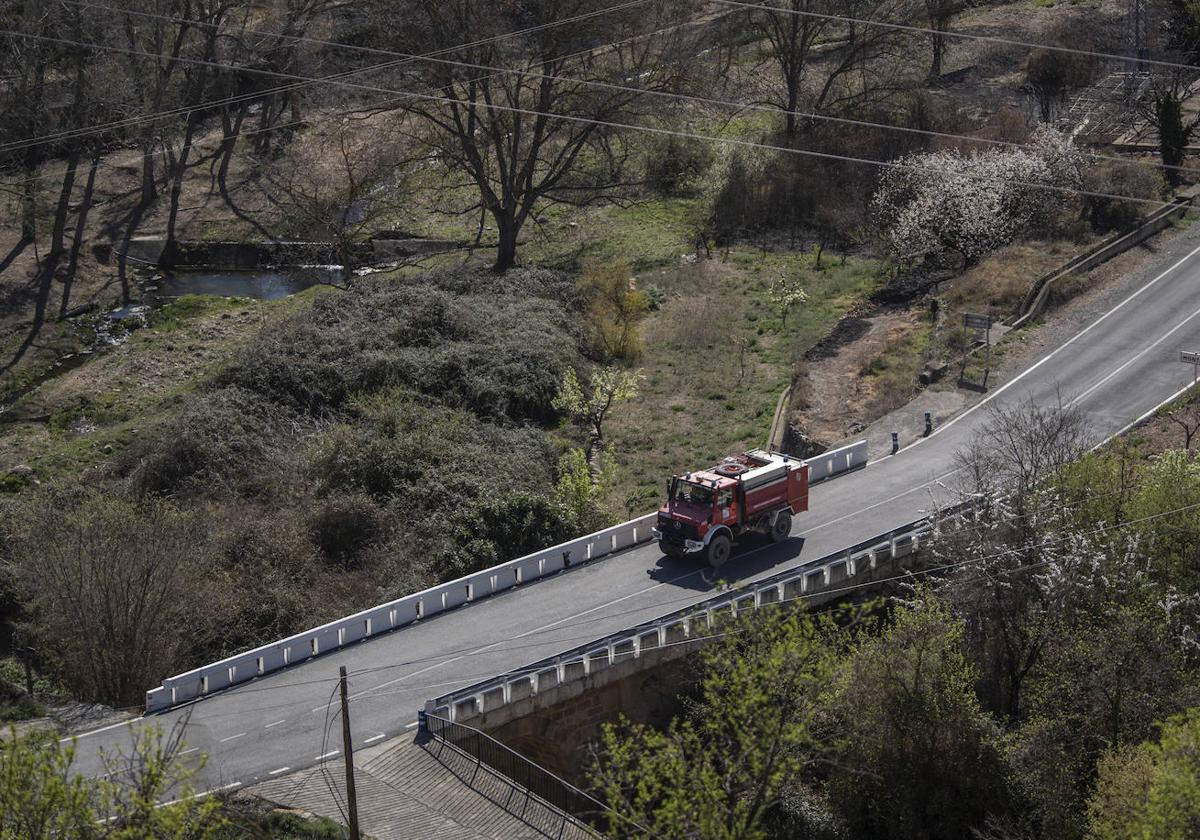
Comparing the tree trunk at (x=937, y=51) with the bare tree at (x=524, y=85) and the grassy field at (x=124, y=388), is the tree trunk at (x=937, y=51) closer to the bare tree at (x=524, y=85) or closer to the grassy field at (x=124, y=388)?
the bare tree at (x=524, y=85)

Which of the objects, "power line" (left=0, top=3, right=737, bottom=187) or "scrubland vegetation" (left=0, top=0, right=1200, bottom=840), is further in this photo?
"power line" (left=0, top=3, right=737, bottom=187)

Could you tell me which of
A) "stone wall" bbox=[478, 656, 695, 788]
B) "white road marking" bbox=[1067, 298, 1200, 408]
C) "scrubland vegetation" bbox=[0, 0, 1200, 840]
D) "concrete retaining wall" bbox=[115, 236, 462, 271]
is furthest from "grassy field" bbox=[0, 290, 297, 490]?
"white road marking" bbox=[1067, 298, 1200, 408]

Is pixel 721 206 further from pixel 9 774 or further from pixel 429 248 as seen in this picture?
pixel 9 774

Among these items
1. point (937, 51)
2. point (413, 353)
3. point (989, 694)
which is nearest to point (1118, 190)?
point (937, 51)

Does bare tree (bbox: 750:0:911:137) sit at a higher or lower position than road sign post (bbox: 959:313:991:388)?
higher

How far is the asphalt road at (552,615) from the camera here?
28.9 m

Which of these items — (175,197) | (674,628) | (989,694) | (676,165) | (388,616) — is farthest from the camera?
(676,165)

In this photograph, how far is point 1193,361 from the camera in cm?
4397

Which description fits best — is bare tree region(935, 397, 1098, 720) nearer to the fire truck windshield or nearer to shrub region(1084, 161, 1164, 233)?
the fire truck windshield

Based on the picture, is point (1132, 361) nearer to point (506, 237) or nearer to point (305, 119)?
point (506, 237)

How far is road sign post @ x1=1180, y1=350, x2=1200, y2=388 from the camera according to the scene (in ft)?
144

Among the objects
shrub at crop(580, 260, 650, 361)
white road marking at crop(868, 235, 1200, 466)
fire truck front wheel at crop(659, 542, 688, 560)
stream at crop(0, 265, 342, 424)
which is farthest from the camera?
stream at crop(0, 265, 342, 424)

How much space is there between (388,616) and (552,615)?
12.7 feet

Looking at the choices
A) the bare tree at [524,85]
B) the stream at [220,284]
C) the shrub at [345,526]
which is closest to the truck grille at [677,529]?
the shrub at [345,526]
